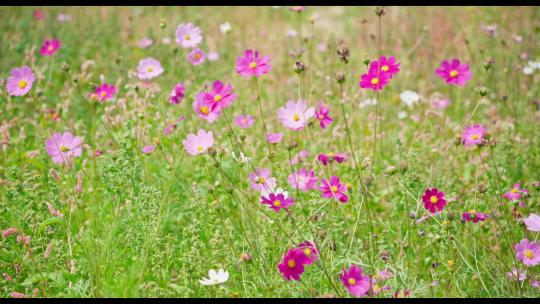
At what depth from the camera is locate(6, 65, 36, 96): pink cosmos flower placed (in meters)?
2.22

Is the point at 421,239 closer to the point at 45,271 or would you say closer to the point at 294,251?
the point at 294,251

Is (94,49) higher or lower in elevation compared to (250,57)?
higher

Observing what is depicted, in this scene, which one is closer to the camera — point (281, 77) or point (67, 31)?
point (281, 77)

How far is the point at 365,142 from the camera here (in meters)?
3.12

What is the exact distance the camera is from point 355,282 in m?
1.62

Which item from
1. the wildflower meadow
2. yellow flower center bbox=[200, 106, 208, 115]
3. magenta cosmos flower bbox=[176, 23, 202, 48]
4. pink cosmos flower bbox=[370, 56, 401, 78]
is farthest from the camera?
magenta cosmos flower bbox=[176, 23, 202, 48]

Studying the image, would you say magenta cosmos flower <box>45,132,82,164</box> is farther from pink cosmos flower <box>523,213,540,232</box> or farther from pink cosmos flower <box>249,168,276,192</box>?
pink cosmos flower <box>523,213,540,232</box>

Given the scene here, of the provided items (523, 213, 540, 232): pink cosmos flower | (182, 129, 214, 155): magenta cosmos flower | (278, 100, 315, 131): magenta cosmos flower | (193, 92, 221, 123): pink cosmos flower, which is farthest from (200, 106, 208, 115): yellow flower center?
(523, 213, 540, 232): pink cosmos flower

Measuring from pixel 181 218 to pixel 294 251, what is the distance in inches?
37.0

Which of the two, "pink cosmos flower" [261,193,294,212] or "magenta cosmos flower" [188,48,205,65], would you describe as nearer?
"pink cosmos flower" [261,193,294,212]

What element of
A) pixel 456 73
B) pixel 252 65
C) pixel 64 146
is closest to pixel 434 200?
pixel 456 73

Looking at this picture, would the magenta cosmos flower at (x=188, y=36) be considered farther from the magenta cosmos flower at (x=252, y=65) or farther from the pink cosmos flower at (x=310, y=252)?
the pink cosmos flower at (x=310, y=252)

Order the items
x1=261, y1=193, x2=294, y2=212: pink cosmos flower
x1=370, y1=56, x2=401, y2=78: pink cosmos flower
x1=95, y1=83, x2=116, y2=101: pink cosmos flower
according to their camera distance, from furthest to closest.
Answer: x1=95, y1=83, x2=116, y2=101: pink cosmos flower, x1=370, y1=56, x2=401, y2=78: pink cosmos flower, x1=261, y1=193, x2=294, y2=212: pink cosmos flower
